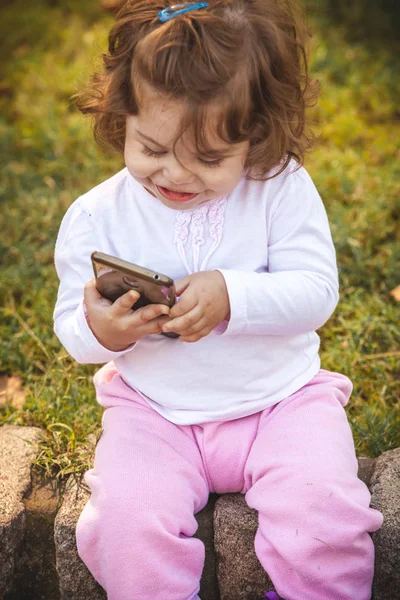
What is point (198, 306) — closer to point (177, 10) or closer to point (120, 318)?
point (120, 318)

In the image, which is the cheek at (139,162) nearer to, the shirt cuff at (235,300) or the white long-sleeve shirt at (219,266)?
the white long-sleeve shirt at (219,266)

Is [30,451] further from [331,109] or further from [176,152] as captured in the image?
[331,109]

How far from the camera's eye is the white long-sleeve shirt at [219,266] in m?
1.71

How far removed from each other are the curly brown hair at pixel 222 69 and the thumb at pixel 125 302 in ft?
1.11

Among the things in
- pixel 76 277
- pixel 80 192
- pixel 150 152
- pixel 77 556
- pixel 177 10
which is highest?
pixel 177 10

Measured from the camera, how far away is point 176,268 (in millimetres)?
1728

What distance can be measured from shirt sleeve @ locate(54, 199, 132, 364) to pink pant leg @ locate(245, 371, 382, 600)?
17.2 inches

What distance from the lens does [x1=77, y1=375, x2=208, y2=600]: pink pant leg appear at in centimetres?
156

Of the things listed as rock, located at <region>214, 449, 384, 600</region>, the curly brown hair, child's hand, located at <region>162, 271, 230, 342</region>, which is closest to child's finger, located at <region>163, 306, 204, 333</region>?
child's hand, located at <region>162, 271, 230, 342</region>

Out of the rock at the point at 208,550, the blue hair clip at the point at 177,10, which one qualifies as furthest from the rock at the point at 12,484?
the blue hair clip at the point at 177,10

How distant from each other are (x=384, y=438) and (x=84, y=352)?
85 centimetres

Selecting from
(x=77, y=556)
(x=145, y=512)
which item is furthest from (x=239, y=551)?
(x=77, y=556)

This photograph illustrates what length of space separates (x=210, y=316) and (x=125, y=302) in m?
0.19

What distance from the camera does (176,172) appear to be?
151cm
